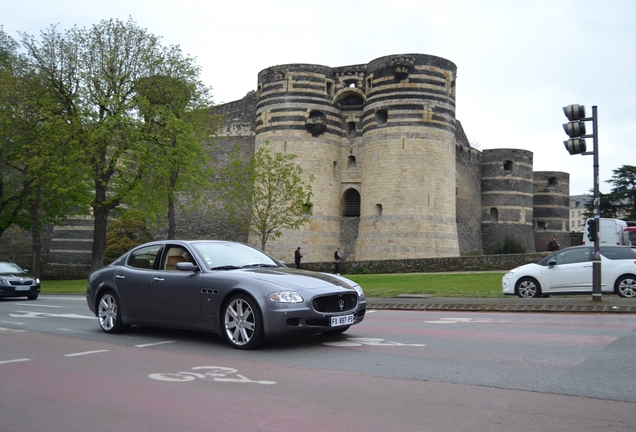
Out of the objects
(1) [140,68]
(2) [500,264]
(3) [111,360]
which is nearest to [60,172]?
(1) [140,68]

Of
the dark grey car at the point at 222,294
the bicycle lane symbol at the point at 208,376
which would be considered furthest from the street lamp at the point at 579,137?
the bicycle lane symbol at the point at 208,376

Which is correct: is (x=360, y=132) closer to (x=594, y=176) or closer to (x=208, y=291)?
(x=594, y=176)

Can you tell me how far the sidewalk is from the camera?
1241 centimetres

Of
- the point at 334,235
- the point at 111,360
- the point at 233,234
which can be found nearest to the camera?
the point at 111,360

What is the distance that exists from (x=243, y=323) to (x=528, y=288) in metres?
10.2

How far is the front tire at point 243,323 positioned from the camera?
804cm

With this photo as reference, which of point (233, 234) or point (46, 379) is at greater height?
point (233, 234)

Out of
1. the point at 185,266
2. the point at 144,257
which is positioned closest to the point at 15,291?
the point at 144,257

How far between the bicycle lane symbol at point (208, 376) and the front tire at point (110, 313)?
11.8 ft

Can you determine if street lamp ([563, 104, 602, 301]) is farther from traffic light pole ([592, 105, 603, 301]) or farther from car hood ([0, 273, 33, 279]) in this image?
car hood ([0, 273, 33, 279])

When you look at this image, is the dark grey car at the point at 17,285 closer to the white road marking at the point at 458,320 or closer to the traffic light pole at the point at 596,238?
the white road marking at the point at 458,320

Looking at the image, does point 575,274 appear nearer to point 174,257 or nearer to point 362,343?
point 362,343

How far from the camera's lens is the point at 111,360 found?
7.80 m

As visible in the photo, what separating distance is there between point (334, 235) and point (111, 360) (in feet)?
119
